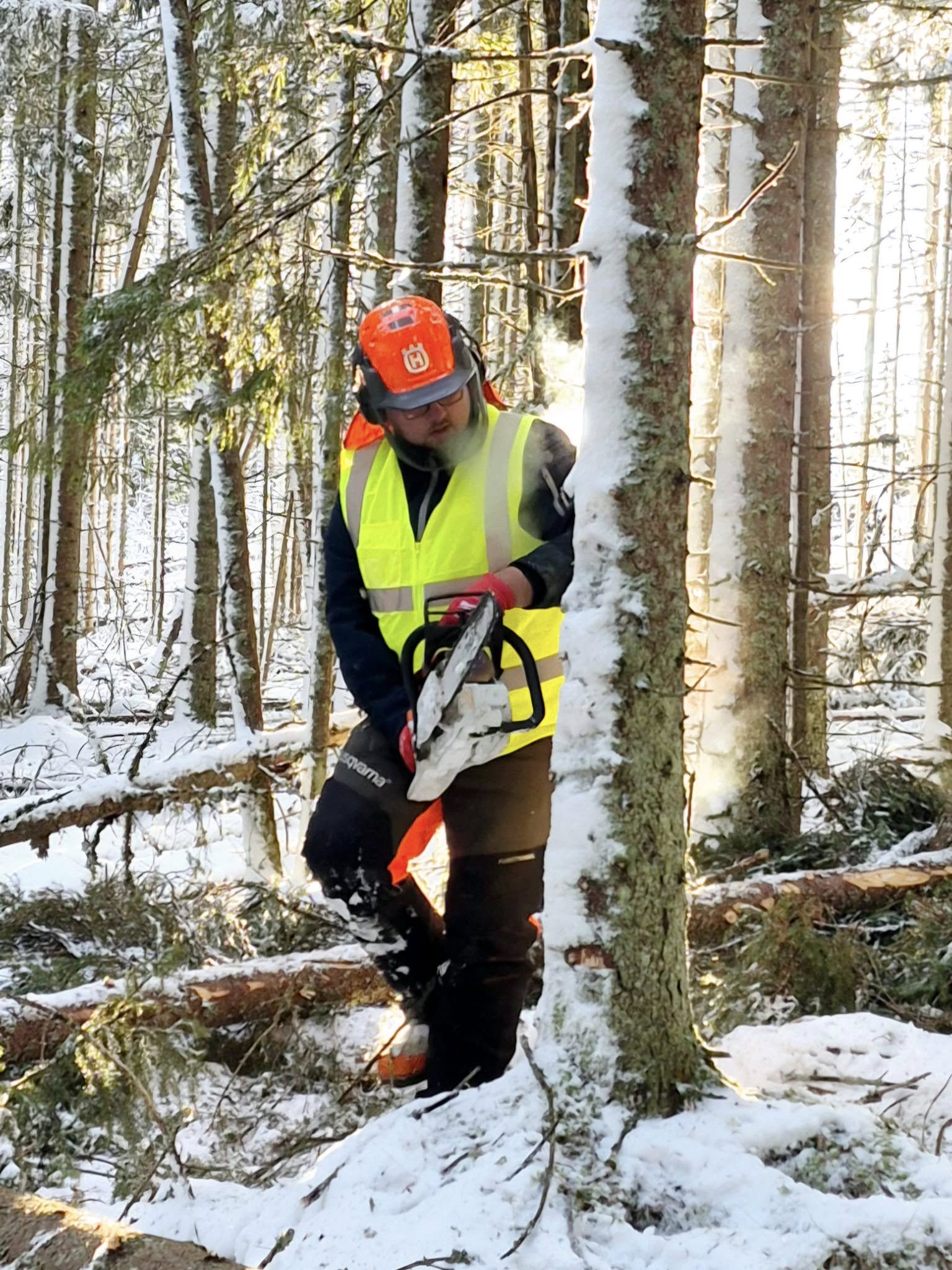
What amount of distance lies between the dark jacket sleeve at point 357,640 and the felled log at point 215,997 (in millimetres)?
1104

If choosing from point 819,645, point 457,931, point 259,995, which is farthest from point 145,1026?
point 819,645

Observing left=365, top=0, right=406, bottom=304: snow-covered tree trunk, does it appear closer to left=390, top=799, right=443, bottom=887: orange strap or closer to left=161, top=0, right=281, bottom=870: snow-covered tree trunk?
left=161, top=0, right=281, bottom=870: snow-covered tree trunk

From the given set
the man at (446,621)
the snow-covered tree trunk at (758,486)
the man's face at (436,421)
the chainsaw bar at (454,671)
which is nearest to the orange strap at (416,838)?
the man at (446,621)

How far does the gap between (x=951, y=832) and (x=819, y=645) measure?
304 centimetres

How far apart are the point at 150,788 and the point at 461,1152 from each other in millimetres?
3549

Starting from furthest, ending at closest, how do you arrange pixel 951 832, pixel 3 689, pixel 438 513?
pixel 3 689 → pixel 951 832 → pixel 438 513

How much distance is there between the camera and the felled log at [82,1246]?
182cm

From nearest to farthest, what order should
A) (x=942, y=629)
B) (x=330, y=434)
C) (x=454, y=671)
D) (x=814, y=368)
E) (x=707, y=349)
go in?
1. (x=454, y=671)
2. (x=330, y=434)
3. (x=814, y=368)
4. (x=942, y=629)
5. (x=707, y=349)

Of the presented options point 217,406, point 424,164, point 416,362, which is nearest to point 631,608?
point 416,362

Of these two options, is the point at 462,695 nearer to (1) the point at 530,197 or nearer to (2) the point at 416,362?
(2) the point at 416,362

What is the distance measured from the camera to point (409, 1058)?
306cm

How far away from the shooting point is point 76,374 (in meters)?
5.21

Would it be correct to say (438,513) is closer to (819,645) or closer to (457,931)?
(457,931)

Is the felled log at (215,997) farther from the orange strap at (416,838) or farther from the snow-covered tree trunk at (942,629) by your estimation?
the snow-covered tree trunk at (942,629)
